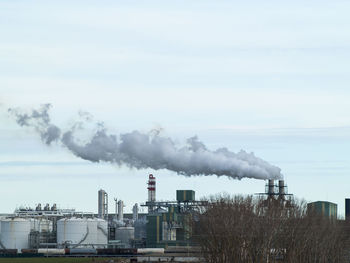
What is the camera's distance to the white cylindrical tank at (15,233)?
621 feet

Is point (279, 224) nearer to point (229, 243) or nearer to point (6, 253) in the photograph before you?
point (229, 243)

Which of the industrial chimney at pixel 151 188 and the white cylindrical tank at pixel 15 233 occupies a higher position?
the industrial chimney at pixel 151 188

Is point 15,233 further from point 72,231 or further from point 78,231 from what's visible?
point 78,231

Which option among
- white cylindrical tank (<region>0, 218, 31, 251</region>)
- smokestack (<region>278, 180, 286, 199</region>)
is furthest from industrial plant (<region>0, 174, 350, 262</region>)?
smokestack (<region>278, 180, 286, 199</region>)

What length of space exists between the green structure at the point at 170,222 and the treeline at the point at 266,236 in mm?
62274

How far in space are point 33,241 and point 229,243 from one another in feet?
331

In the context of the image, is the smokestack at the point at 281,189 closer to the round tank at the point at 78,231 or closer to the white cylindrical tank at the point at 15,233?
the round tank at the point at 78,231

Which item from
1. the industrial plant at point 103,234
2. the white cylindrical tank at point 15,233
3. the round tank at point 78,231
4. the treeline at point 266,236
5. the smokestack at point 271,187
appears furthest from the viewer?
the round tank at point 78,231

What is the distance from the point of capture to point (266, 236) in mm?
98000

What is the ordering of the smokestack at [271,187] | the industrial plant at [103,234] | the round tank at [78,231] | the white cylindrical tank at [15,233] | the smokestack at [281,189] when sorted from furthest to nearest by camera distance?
1. the round tank at [78,231]
2. the white cylindrical tank at [15,233]
3. the industrial plant at [103,234]
4. the smokestack at [281,189]
5. the smokestack at [271,187]

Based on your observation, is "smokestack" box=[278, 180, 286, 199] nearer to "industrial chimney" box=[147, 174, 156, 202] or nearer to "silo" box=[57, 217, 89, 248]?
"industrial chimney" box=[147, 174, 156, 202]

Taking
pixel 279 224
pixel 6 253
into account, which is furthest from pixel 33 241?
pixel 279 224

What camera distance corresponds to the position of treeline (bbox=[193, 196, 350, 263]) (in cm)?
9875

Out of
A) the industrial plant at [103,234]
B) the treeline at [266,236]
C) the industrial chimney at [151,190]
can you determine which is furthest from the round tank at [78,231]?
the treeline at [266,236]
